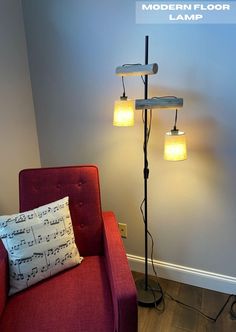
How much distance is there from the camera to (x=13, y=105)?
6.15 ft

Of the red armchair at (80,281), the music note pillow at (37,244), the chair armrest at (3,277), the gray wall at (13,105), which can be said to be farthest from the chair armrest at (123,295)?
the gray wall at (13,105)

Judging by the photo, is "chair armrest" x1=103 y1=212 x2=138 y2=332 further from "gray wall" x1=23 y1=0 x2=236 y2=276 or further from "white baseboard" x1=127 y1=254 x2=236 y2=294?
"white baseboard" x1=127 y1=254 x2=236 y2=294

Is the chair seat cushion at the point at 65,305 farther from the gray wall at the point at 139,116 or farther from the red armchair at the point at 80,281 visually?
the gray wall at the point at 139,116

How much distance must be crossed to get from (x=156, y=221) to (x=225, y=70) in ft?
3.40

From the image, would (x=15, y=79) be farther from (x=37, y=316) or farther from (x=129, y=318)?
(x=129, y=318)

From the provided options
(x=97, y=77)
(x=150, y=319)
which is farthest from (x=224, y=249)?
(x=97, y=77)

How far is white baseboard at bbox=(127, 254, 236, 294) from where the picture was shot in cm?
176

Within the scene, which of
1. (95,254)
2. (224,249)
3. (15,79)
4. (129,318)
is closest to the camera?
(129,318)

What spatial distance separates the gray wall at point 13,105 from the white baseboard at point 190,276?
3.32 ft

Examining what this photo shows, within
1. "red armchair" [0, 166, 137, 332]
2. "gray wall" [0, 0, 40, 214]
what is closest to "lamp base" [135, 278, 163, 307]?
"red armchair" [0, 166, 137, 332]

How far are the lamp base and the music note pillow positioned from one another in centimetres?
58

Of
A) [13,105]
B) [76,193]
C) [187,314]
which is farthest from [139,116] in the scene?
[187,314]

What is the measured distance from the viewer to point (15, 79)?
187 cm

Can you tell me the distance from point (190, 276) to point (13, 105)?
1692 millimetres
